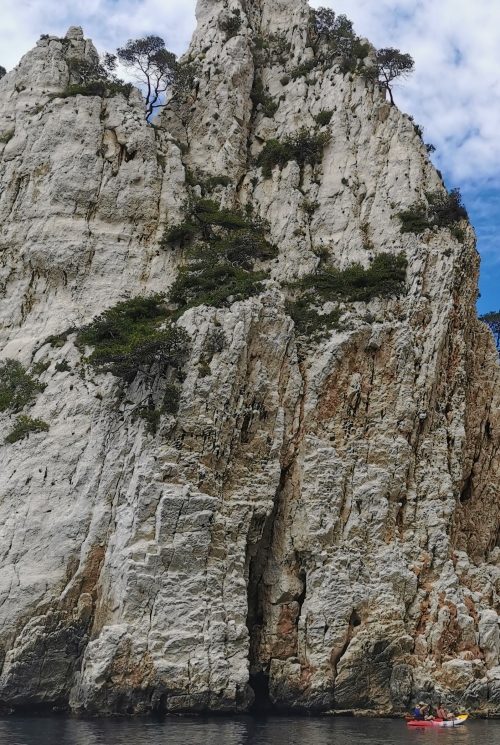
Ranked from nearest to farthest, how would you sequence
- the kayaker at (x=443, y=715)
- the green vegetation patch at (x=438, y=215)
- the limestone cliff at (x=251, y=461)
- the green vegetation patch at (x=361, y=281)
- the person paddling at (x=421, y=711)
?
1. the person paddling at (x=421, y=711)
2. the kayaker at (x=443, y=715)
3. the limestone cliff at (x=251, y=461)
4. the green vegetation patch at (x=361, y=281)
5. the green vegetation patch at (x=438, y=215)

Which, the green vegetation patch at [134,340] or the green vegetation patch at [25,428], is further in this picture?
the green vegetation patch at [25,428]

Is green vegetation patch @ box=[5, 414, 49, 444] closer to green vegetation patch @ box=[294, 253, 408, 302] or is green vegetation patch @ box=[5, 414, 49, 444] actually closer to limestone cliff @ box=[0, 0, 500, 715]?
limestone cliff @ box=[0, 0, 500, 715]

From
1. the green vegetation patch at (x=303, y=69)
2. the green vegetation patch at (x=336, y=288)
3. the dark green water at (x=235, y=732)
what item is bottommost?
the dark green water at (x=235, y=732)

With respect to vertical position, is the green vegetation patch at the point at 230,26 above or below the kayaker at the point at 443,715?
above

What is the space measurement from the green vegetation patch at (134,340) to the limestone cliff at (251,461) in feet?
3.00

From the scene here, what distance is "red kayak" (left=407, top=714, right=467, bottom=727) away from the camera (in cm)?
2598

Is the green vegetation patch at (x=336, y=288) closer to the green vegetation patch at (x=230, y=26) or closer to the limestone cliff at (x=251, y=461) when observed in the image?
the limestone cliff at (x=251, y=461)

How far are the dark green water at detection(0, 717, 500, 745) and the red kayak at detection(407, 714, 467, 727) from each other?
0.31m

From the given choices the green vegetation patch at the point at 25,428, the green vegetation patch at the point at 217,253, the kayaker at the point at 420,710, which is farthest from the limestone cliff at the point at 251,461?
the green vegetation patch at the point at 217,253

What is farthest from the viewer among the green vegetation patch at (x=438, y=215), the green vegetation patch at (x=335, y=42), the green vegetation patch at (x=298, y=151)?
the green vegetation patch at (x=335, y=42)

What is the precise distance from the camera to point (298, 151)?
45562 millimetres

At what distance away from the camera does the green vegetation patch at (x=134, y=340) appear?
31453 millimetres

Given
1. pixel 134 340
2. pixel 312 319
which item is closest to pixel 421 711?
pixel 312 319

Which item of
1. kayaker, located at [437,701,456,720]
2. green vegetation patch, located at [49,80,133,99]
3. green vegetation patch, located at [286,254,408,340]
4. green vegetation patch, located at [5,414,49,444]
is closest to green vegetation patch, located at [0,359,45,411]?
green vegetation patch, located at [5,414,49,444]
